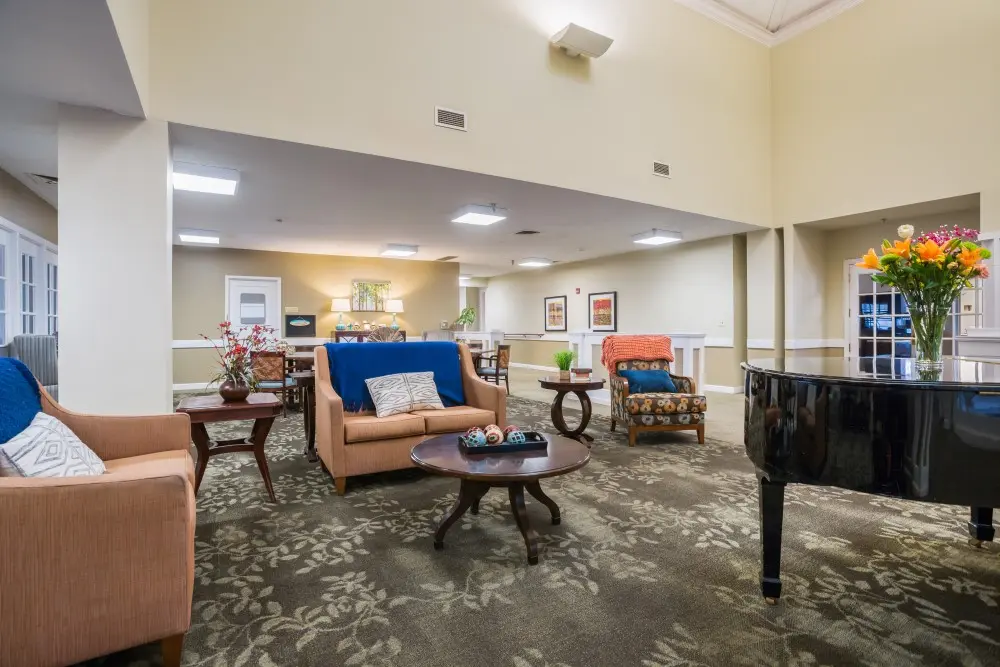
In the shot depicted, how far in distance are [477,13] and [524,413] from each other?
4.43 meters

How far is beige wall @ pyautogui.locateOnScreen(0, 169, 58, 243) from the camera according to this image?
5.02 m

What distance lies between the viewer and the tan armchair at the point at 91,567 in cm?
143

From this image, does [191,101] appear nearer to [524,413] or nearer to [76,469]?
[76,469]

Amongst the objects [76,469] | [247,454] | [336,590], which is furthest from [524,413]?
[76,469]

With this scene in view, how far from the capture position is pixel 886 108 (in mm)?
6484

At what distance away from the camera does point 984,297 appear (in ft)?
18.1

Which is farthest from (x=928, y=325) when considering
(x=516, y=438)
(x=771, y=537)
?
(x=516, y=438)

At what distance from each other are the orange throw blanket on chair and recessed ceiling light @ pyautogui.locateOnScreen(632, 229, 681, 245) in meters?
3.23

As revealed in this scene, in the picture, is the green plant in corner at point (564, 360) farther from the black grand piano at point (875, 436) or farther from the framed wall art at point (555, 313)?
the framed wall art at point (555, 313)

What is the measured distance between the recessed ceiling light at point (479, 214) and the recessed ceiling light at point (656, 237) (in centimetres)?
259

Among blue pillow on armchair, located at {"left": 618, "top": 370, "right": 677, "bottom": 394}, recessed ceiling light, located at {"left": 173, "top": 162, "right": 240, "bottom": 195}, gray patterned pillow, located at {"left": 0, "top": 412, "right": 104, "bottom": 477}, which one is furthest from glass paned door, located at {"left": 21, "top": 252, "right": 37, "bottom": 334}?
blue pillow on armchair, located at {"left": 618, "top": 370, "right": 677, "bottom": 394}

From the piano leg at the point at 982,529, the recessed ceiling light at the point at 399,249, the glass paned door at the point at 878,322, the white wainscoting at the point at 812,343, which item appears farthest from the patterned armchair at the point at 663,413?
the recessed ceiling light at the point at 399,249

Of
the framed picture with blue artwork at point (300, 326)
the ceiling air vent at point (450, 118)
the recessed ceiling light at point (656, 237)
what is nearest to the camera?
the ceiling air vent at point (450, 118)

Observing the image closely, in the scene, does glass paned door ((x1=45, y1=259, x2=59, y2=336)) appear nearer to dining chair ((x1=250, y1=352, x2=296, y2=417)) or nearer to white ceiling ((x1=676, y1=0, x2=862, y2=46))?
dining chair ((x1=250, y1=352, x2=296, y2=417))
